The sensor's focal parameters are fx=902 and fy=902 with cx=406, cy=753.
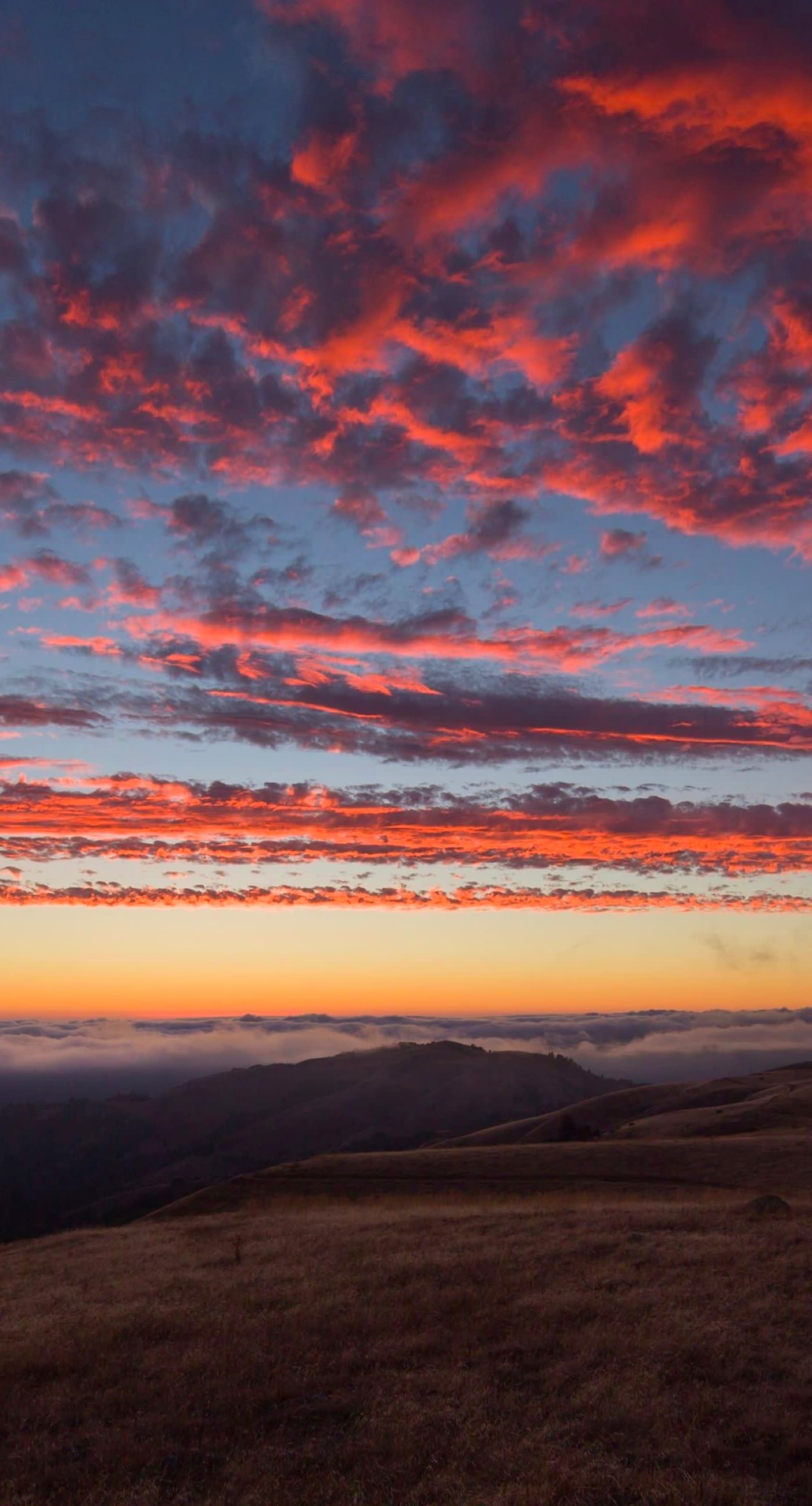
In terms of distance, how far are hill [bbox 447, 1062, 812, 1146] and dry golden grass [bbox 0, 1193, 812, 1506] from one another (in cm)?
4457

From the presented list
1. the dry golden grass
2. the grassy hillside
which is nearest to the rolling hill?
the grassy hillside

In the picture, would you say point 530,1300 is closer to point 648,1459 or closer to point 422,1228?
point 648,1459

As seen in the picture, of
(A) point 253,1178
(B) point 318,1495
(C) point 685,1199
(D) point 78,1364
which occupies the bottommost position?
(A) point 253,1178

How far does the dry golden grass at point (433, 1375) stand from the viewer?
531 inches

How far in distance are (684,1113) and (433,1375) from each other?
71217mm

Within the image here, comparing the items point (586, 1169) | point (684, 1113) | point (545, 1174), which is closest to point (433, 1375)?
point (545, 1174)

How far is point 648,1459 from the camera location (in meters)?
13.5

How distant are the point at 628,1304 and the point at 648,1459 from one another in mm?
7412

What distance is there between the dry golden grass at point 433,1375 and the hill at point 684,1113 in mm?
44574

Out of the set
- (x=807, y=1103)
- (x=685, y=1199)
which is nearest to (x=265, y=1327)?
(x=685, y=1199)

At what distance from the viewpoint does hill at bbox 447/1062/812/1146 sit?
70.2 metres

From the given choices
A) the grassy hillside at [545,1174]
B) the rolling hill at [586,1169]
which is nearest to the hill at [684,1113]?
the rolling hill at [586,1169]

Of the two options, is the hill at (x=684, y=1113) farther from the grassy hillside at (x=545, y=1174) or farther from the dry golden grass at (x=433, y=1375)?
the dry golden grass at (x=433, y=1375)

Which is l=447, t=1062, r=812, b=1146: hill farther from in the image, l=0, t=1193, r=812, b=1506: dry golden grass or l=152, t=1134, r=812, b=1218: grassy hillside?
l=0, t=1193, r=812, b=1506: dry golden grass
